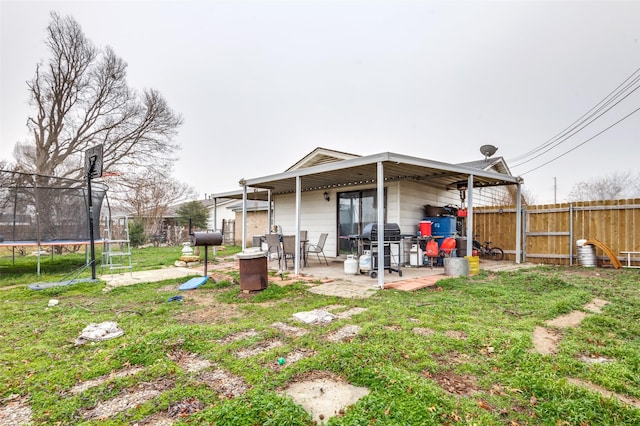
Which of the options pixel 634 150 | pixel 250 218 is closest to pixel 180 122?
pixel 250 218

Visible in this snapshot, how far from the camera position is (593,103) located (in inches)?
560

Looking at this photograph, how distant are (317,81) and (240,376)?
13.6 m

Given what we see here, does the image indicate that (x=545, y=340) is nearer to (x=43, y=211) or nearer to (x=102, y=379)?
(x=102, y=379)

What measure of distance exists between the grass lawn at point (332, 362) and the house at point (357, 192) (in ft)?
10.6

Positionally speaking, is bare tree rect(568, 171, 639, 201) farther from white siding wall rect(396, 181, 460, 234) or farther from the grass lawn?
the grass lawn

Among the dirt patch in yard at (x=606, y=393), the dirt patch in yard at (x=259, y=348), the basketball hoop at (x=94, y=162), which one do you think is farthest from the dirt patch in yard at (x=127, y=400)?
the basketball hoop at (x=94, y=162)

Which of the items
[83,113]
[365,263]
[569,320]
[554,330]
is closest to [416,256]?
[365,263]

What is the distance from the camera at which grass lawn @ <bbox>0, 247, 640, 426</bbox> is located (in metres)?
1.92

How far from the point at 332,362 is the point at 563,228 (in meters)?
9.12

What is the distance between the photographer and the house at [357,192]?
7.25 meters

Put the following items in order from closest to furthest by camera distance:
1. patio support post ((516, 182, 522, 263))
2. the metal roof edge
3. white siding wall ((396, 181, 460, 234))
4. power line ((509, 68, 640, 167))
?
the metal roof edge
white siding wall ((396, 181, 460, 234))
patio support post ((516, 182, 522, 263))
power line ((509, 68, 640, 167))

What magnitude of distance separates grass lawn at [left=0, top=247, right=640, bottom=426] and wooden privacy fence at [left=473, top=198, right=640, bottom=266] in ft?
13.8

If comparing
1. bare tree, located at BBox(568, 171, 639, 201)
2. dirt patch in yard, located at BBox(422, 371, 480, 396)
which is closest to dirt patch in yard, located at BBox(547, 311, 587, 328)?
dirt patch in yard, located at BBox(422, 371, 480, 396)

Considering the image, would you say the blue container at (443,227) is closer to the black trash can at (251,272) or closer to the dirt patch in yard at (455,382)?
the black trash can at (251,272)
